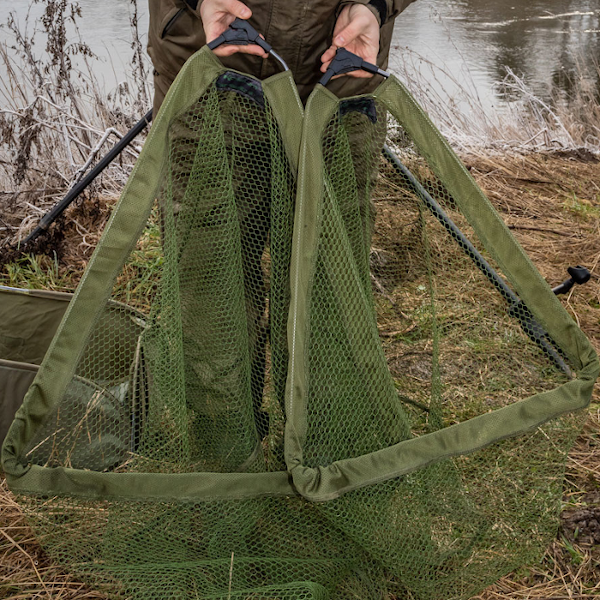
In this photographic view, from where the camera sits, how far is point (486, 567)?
139 cm

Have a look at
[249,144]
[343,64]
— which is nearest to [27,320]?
[249,144]

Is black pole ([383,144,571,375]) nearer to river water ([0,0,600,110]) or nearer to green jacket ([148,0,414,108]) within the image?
green jacket ([148,0,414,108])

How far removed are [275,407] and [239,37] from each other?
67 cm

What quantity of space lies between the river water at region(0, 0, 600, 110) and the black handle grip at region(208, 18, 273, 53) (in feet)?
15.7

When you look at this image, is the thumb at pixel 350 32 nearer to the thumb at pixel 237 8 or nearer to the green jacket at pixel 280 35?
the green jacket at pixel 280 35

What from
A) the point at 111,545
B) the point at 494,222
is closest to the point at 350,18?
the point at 494,222

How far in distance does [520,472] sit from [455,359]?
1.61 feet

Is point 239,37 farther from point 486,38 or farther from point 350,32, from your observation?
point 486,38

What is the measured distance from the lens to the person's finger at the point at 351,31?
131cm

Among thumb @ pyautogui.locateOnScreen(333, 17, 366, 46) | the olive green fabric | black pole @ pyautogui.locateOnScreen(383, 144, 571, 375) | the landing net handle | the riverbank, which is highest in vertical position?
the landing net handle

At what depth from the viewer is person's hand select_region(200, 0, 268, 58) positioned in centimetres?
121

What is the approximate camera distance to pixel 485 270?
1.66m

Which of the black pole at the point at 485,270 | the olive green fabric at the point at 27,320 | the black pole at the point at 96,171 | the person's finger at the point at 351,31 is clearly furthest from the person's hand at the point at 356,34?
the olive green fabric at the point at 27,320

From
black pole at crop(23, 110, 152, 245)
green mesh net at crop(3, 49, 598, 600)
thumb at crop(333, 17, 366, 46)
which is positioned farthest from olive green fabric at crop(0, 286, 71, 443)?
thumb at crop(333, 17, 366, 46)
